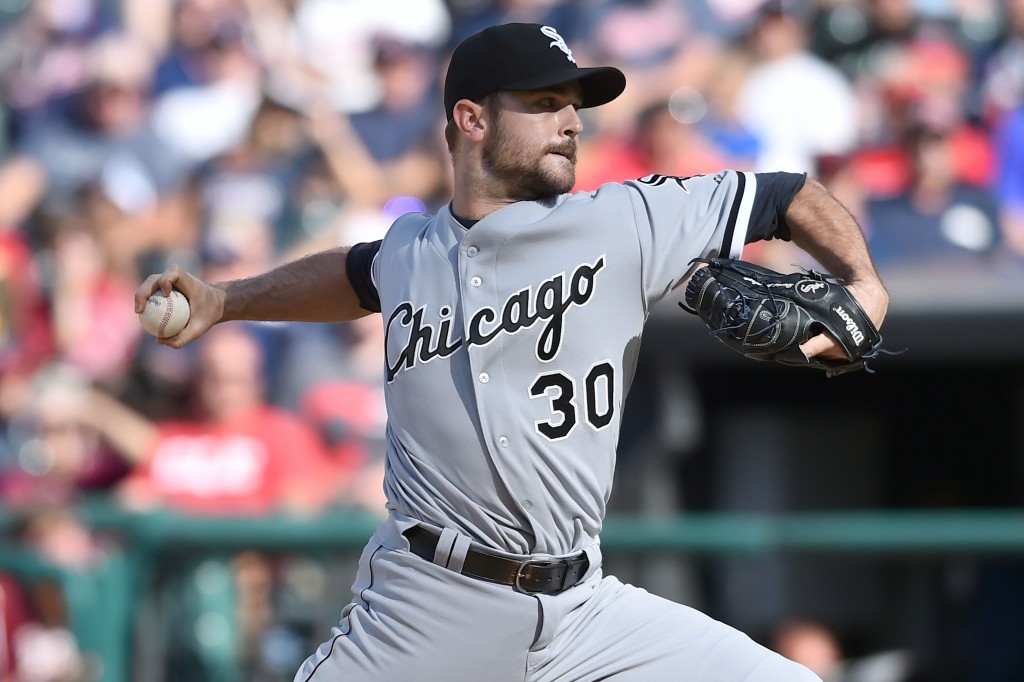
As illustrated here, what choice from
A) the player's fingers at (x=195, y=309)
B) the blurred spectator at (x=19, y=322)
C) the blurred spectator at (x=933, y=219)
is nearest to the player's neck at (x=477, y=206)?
the player's fingers at (x=195, y=309)

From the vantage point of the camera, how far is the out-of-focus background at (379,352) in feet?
16.5

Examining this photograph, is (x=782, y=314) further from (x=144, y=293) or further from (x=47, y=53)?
(x=47, y=53)

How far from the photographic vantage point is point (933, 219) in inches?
252

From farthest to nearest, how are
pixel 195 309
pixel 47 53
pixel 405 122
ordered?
pixel 47 53 → pixel 405 122 → pixel 195 309

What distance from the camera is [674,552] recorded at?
4.97 m

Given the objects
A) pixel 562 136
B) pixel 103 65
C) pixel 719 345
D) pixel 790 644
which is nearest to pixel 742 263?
pixel 562 136

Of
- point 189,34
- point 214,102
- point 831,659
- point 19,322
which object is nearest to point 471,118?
point 831,659

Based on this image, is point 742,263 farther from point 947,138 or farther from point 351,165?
point 351,165

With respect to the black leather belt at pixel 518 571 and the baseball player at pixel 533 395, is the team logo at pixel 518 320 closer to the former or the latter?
the baseball player at pixel 533 395

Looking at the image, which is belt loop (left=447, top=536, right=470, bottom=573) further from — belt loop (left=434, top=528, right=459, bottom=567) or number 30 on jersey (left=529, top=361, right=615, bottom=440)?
number 30 on jersey (left=529, top=361, right=615, bottom=440)

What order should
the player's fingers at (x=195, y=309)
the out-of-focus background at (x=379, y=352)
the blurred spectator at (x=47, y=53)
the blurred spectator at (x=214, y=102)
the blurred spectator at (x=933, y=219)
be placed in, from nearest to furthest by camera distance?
the player's fingers at (x=195, y=309) → the out-of-focus background at (x=379, y=352) → the blurred spectator at (x=933, y=219) → the blurred spectator at (x=214, y=102) → the blurred spectator at (x=47, y=53)

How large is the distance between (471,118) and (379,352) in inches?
139

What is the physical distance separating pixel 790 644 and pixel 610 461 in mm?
2609

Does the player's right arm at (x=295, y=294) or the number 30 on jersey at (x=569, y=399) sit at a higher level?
the player's right arm at (x=295, y=294)
